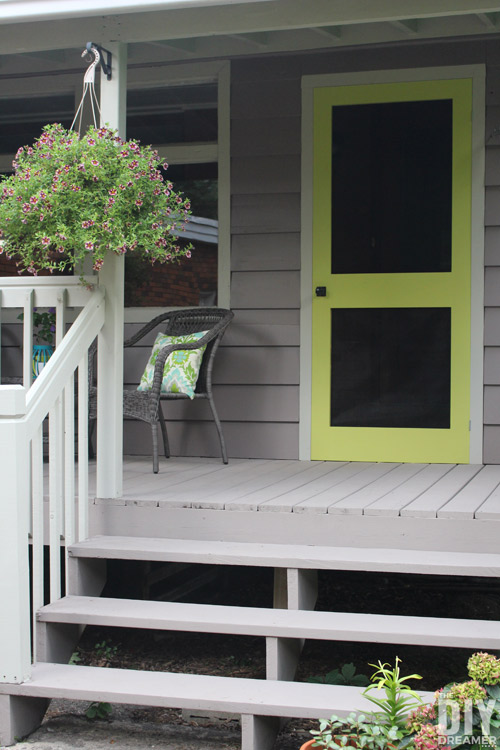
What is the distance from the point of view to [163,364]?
13.5ft

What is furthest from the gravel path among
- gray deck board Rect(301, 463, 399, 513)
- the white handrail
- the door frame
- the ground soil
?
the door frame

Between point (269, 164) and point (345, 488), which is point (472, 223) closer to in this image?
point (269, 164)

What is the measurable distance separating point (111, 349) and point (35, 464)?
684 millimetres

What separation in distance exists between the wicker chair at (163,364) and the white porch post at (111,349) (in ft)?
2.22

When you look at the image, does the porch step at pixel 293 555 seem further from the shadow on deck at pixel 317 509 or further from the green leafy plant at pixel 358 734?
the green leafy plant at pixel 358 734

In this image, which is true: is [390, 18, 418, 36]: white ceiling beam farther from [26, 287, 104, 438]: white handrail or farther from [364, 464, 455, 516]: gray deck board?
[364, 464, 455, 516]: gray deck board

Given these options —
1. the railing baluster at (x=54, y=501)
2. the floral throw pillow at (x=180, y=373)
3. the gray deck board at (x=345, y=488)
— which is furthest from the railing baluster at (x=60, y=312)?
the gray deck board at (x=345, y=488)

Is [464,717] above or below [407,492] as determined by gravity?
below

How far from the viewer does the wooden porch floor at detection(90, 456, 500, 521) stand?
9.98ft

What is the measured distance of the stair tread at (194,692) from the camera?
2.43 meters

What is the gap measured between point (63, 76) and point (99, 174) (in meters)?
2.23

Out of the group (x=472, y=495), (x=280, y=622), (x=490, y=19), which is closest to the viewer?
(x=280, y=622)

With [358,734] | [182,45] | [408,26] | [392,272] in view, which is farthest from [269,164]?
[358,734]

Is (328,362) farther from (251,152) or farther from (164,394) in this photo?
(251,152)
